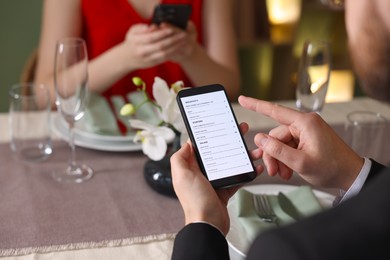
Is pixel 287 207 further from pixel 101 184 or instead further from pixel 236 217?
pixel 101 184

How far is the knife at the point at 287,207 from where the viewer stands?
0.88m

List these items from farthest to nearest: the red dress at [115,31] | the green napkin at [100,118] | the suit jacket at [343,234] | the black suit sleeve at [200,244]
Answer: the red dress at [115,31]
the green napkin at [100,118]
the black suit sleeve at [200,244]
the suit jacket at [343,234]

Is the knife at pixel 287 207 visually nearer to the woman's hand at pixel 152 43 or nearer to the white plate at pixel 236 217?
the white plate at pixel 236 217

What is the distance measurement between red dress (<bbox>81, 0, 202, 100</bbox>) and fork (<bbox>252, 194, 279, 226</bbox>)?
2.43 feet

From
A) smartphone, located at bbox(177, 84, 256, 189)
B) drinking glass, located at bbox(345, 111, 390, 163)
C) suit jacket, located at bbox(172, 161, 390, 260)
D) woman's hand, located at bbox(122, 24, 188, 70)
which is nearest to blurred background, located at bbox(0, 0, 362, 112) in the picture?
woman's hand, located at bbox(122, 24, 188, 70)

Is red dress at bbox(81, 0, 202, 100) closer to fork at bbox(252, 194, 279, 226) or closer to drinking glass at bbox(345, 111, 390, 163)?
drinking glass at bbox(345, 111, 390, 163)

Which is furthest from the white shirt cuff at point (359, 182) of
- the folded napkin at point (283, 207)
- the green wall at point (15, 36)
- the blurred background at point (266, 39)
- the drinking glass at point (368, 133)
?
the green wall at point (15, 36)

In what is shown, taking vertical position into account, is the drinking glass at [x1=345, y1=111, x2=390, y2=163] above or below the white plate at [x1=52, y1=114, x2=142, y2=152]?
above

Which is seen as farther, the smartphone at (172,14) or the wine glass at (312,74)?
the smartphone at (172,14)

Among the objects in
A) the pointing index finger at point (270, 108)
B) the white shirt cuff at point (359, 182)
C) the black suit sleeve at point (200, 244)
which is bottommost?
the white shirt cuff at point (359, 182)

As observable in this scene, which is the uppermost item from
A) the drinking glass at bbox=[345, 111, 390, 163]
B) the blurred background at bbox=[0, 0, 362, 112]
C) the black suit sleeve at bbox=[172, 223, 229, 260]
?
the black suit sleeve at bbox=[172, 223, 229, 260]

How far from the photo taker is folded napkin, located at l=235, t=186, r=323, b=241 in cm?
85

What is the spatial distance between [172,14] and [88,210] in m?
0.56

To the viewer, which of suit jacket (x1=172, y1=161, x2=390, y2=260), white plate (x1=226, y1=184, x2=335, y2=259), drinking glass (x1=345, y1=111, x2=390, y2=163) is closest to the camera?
suit jacket (x1=172, y1=161, x2=390, y2=260)
